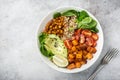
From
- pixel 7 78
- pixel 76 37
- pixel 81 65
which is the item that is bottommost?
pixel 7 78

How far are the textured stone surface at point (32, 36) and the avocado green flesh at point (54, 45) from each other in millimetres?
82

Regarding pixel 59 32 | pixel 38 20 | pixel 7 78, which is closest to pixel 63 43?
pixel 59 32

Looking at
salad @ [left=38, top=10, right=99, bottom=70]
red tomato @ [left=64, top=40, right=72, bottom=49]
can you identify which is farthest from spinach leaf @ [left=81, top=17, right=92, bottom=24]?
red tomato @ [left=64, top=40, right=72, bottom=49]

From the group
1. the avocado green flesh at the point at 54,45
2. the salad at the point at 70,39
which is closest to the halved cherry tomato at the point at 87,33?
the salad at the point at 70,39

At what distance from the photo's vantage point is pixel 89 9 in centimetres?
167

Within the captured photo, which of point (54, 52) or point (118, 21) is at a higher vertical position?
point (118, 21)

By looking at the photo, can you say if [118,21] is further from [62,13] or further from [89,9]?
[62,13]

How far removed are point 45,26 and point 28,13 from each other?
0.14 metres

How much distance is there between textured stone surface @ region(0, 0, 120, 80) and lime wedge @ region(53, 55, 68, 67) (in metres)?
0.09

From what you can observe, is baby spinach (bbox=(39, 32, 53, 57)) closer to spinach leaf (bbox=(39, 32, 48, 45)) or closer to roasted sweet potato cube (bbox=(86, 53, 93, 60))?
spinach leaf (bbox=(39, 32, 48, 45))

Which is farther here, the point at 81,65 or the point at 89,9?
the point at 89,9

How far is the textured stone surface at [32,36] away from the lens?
1.63 meters

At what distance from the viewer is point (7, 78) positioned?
1646 mm

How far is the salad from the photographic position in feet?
5.10
